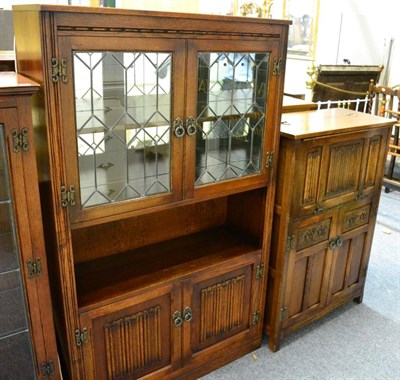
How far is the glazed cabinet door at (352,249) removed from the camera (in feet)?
7.26

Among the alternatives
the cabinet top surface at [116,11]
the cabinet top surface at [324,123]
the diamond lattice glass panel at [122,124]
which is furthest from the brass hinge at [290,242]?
the cabinet top surface at [116,11]

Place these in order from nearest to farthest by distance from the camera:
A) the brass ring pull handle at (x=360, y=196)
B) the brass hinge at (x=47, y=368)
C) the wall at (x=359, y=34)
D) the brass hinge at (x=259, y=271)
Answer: the brass hinge at (x=47, y=368) < the brass hinge at (x=259, y=271) < the brass ring pull handle at (x=360, y=196) < the wall at (x=359, y=34)

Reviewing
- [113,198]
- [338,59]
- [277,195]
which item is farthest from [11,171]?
[338,59]

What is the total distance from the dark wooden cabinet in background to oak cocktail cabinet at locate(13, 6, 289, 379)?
67 millimetres

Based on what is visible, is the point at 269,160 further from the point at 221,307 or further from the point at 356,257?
the point at 356,257

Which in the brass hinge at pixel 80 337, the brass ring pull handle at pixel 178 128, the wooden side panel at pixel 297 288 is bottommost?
the wooden side panel at pixel 297 288

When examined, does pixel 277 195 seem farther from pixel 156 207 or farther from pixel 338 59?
pixel 338 59

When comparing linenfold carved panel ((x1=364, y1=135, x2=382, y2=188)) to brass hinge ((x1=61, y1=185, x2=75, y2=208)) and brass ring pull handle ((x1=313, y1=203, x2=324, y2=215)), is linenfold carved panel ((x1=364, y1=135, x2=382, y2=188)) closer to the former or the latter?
brass ring pull handle ((x1=313, y1=203, x2=324, y2=215))

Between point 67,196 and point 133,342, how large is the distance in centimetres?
70

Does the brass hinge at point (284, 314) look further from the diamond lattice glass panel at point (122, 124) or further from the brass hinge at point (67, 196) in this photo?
the brass hinge at point (67, 196)

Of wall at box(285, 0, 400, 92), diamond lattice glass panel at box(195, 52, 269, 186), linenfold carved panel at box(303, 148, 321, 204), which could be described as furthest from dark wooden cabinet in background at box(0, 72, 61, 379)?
wall at box(285, 0, 400, 92)

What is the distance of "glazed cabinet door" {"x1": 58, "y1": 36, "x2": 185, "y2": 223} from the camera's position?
127 centimetres

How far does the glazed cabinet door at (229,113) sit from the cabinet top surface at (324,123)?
13 centimetres

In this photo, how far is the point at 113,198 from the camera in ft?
4.75
